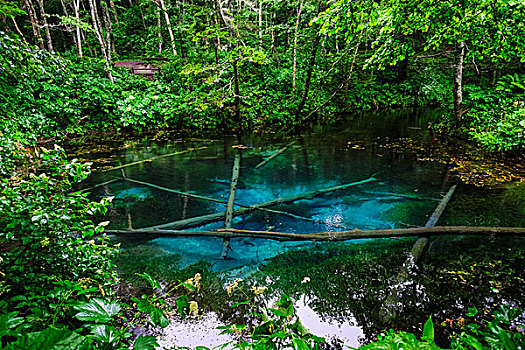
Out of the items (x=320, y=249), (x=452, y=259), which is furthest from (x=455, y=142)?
(x=320, y=249)

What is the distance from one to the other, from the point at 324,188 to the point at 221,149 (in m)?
5.21

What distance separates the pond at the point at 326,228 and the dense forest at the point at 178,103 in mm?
Result: 466

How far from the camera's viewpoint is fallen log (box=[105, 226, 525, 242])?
13.3 feet

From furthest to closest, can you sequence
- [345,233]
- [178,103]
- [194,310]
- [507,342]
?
1. [178,103]
2. [345,233]
3. [194,310]
4. [507,342]

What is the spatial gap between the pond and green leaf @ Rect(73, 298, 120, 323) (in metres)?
1.60

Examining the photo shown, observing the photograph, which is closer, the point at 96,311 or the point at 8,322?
the point at 8,322

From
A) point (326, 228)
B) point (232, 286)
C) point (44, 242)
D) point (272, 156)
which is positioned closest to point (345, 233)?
point (326, 228)

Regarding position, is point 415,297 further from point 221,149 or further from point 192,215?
point 221,149

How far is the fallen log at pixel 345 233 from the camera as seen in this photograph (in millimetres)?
4039

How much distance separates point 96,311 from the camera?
1346 mm

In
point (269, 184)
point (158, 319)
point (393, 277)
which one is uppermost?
point (158, 319)

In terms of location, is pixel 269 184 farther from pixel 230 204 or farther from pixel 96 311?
pixel 96 311

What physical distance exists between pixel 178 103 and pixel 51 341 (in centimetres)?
1339

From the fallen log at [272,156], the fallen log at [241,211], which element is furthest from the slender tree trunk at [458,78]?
the fallen log at [272,156]
